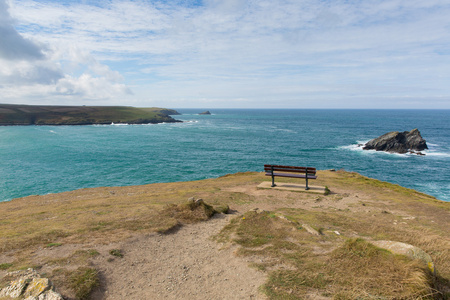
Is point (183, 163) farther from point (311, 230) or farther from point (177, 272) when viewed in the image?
point (177, 272)

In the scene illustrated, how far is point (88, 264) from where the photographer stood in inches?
322

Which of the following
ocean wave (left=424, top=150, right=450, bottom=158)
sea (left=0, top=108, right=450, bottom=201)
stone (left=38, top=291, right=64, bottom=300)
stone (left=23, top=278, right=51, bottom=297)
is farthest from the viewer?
ocean wave (left=424, top=150, right=450, bottom=158)

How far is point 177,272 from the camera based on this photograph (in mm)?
8266

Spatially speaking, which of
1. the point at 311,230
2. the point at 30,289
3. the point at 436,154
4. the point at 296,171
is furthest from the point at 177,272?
the point at 436,154

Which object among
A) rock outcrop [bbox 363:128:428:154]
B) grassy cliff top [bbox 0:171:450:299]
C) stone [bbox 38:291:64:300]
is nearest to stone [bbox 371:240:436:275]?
grassy cliff top [bbox 0:171:450:299]

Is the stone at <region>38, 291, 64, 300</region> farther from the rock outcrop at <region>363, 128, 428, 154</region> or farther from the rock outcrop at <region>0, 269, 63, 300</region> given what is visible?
the rock outcrop at <region>363, 128, 428, 154</region>

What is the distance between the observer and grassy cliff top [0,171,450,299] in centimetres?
669

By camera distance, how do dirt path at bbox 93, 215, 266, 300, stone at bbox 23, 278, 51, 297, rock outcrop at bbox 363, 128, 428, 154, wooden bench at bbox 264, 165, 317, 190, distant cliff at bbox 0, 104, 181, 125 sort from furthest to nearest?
distant cliff at bbox 0, 104, 181, 125 < rock outcrop at bbox 363, 128, 428, 154 < wooden bench at bbox 264, 165, 317, 190 < dirt path at bbox 93, 215, 266, 300 < stone at bbox 23, 278, 51, 297

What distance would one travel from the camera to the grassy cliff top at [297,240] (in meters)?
6.69

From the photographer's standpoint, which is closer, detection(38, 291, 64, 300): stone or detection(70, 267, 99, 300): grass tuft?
detection(38, 291, 64, 300): stone

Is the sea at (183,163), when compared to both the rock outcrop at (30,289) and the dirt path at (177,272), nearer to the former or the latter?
the dirt path at (177,272)

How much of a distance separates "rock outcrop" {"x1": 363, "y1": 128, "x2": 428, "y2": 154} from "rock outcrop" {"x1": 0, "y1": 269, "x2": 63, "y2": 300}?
76.4 metres

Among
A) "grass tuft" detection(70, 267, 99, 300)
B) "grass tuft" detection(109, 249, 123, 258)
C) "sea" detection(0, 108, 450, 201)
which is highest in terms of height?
"grass tuft" detection(70, 267, 99, 300)

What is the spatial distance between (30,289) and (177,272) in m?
3.88
